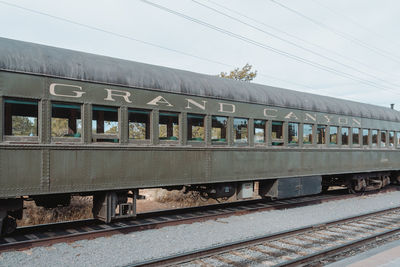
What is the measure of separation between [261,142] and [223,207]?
2120 mm

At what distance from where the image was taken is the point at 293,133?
34.4ft

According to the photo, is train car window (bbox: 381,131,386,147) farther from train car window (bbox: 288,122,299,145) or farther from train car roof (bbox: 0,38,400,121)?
train car window (bbox: 288,122,299,145)

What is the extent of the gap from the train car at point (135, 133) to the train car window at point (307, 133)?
0.07m

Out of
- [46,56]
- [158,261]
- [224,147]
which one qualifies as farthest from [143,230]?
[46,56]

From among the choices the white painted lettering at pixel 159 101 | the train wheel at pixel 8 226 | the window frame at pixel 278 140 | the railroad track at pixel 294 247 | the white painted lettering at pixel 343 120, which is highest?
the white painted lettering at pixel 159 101

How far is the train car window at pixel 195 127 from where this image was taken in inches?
321

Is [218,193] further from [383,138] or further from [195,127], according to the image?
[383,138]

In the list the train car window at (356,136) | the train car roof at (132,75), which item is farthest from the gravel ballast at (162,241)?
the train car window at (356,136)

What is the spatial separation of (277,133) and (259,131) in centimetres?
72

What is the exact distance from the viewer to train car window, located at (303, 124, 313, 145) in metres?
10.8

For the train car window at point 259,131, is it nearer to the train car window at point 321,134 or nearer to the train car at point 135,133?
the train car at point 135,133

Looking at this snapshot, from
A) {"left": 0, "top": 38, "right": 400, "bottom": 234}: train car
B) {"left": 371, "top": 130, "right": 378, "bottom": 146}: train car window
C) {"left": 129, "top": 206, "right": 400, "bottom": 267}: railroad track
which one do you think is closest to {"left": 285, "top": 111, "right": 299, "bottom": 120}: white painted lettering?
{"left": 0, "top": 38, "right": 400, "bottom": 234}: train car

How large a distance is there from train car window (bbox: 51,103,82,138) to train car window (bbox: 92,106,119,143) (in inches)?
11.2

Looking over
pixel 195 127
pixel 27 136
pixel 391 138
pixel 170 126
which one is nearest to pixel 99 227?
pixel 27 136
